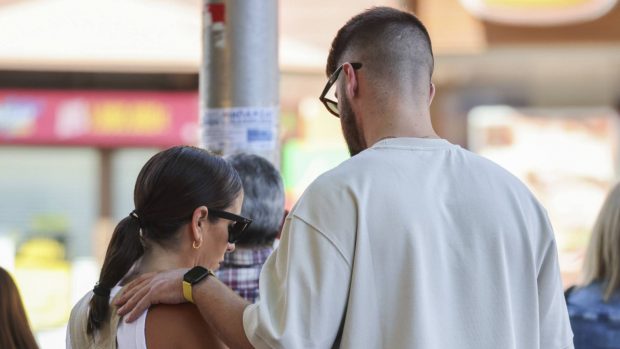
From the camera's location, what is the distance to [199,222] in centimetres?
290

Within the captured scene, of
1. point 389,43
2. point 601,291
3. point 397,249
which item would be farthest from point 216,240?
point 601,291

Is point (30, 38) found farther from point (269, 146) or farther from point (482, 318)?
point (482, 318)

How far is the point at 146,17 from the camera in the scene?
1198cm

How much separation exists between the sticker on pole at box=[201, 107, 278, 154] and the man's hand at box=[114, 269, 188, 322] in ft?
7.07

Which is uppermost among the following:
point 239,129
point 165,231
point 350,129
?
point 350,129

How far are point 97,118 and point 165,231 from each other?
969 cm

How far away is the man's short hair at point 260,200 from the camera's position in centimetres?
409

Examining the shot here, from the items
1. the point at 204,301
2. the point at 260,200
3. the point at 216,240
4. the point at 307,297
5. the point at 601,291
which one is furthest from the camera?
the point at 601,291

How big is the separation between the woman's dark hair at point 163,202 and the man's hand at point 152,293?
11 centimetres

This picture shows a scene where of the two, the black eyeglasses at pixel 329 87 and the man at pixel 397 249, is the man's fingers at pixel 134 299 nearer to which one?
the man at pixel 397 249

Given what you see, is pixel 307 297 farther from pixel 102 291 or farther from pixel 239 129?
pixel 239 129

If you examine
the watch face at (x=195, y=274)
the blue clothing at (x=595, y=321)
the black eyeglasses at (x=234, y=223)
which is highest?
the black eyeglasses at (x=234, y=223)

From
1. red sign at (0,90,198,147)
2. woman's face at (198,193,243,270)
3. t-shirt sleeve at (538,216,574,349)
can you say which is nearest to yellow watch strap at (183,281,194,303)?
woman's face at (198,193,243,270)

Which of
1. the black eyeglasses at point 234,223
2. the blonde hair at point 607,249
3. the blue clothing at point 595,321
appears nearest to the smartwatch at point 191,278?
the black eyeglasses at point 234,223
